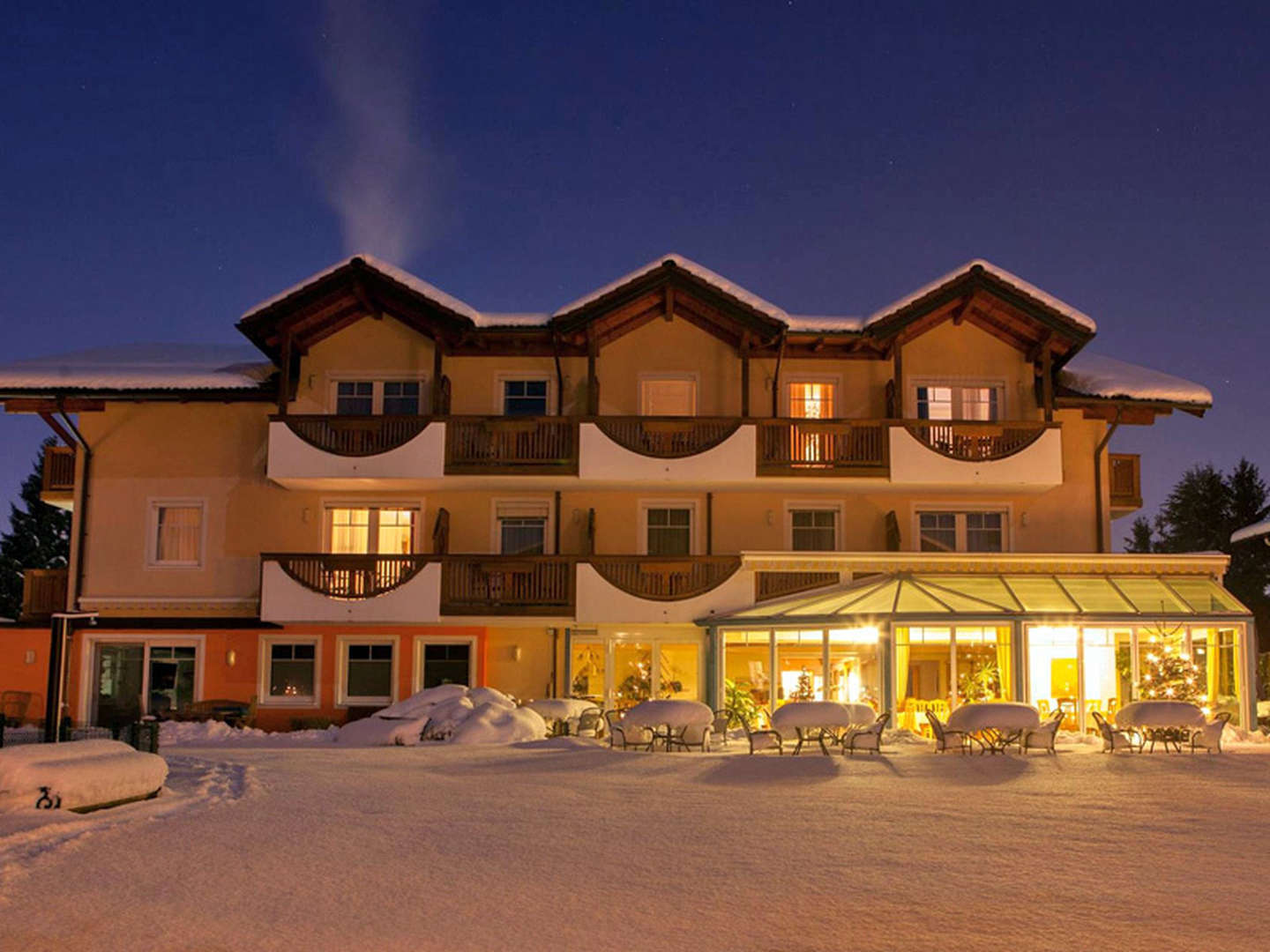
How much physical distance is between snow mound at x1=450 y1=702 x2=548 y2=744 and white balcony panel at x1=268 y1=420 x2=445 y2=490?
5575 mm

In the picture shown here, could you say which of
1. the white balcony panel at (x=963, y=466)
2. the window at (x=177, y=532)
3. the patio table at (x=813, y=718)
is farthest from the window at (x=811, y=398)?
the window at (x=177, y=532)

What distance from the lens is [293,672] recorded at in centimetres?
2925

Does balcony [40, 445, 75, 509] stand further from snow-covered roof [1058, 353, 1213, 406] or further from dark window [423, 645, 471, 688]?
snow-covered roof [1058, 353, 1213, 406]

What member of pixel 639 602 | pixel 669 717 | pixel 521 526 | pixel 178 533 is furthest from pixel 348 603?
pixel 669 717

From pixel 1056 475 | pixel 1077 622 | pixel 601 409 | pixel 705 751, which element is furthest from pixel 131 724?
pixel 1056 475

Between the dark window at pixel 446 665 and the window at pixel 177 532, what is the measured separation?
5492 millimetres

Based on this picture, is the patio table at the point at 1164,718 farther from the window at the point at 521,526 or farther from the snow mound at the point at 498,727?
the window at the point at 521,526

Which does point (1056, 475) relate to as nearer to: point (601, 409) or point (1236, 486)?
point (601, 409)

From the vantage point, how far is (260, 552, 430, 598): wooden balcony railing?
27906mm

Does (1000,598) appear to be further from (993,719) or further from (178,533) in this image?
(178,533)

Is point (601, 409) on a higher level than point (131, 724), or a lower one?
higher

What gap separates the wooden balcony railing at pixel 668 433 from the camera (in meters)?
28.2

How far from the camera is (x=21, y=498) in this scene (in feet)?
191

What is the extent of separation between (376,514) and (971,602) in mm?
12593
